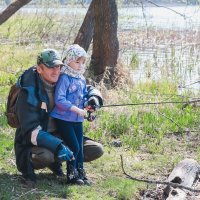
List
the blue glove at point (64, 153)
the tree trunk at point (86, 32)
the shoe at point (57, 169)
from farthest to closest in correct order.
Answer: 1. the tree trunk at point (86, 32)
2. the shoe at point (57, 169)
3. the blue glove at point (64, 153)

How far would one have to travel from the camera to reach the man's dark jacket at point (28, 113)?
4.61 meters

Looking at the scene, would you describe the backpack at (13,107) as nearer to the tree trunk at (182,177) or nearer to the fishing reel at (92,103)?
the fishing reel at (92,103)

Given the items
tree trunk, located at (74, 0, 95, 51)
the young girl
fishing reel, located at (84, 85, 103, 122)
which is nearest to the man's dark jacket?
the young girl

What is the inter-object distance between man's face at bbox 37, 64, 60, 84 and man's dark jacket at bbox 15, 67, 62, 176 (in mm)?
52

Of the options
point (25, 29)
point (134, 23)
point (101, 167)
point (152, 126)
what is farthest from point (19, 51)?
point (101, 167)

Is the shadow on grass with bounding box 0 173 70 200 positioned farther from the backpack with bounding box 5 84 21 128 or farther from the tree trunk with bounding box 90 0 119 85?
the tree trunk with bounding box 90 0 119 85

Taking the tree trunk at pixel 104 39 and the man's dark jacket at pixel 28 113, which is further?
the tree trunk at pixel 104 39

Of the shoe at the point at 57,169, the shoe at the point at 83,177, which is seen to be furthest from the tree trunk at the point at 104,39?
the shoe at the point at 83,177

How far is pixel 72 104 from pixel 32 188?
84 centimetres

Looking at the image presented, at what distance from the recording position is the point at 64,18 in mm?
18031

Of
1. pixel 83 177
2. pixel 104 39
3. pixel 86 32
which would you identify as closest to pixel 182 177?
pixel 83 177

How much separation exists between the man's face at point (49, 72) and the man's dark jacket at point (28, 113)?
5 centimetres

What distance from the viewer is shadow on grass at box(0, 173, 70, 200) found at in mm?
4578

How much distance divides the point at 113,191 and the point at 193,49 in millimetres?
8856
